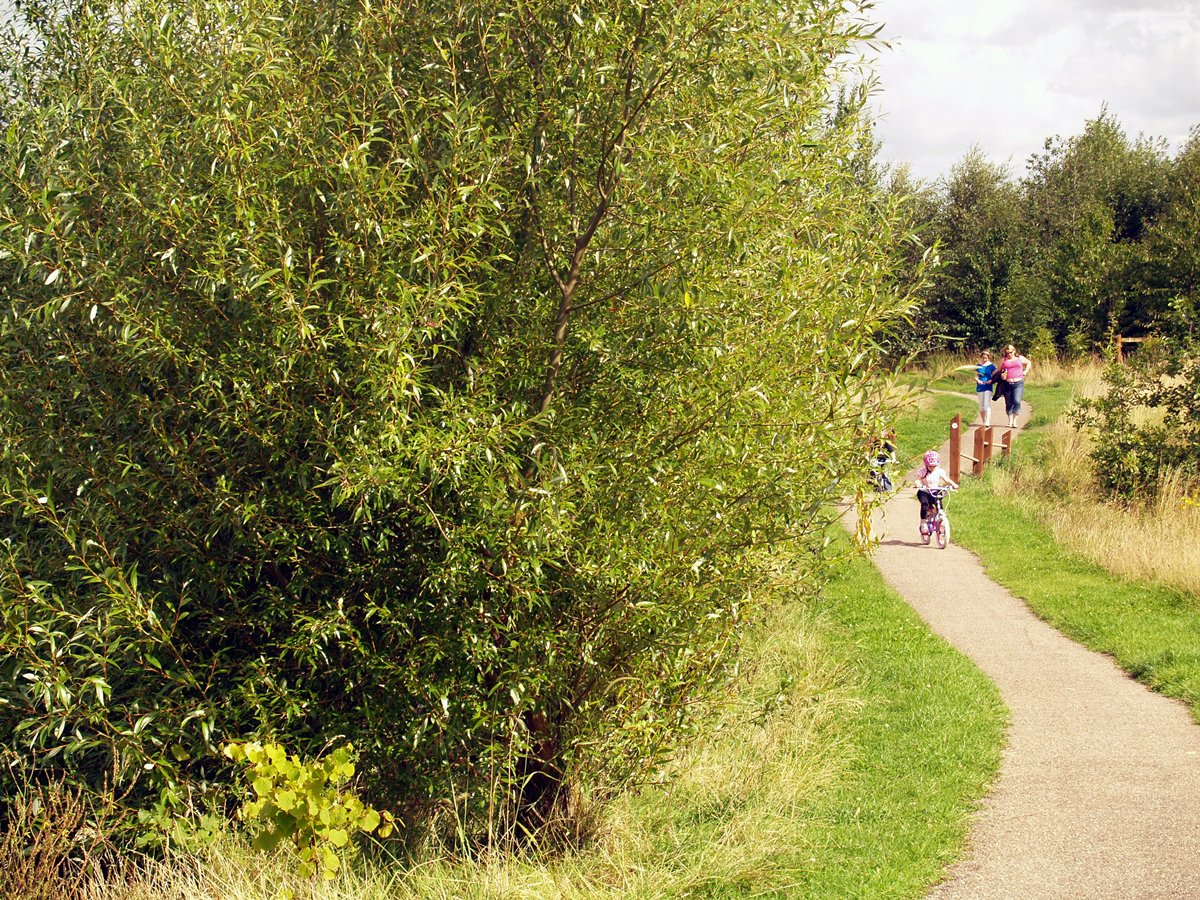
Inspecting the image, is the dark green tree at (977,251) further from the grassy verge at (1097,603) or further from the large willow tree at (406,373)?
the large willow tree at (406,373)

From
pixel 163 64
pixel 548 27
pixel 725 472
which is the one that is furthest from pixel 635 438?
pixel 163 64

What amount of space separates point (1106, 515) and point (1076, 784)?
25.5 ft

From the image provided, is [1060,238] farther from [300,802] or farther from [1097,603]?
[300,802]

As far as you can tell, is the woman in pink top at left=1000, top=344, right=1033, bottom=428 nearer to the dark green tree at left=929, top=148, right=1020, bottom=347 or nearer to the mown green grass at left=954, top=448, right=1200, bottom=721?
the mown green grass at left=954, top=448, right=1200, bottom=721

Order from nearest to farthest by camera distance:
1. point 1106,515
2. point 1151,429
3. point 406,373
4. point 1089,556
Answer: point 406,373
point 1089,556
point 1106,515
point 1151,429

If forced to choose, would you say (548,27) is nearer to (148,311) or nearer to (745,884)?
(148,311)

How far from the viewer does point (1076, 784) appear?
708cm

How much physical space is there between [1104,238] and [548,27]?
100ft

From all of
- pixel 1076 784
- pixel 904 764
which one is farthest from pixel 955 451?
pixel 1076 784

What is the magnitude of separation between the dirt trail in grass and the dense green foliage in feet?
54.9

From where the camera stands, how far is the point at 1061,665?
9719mm

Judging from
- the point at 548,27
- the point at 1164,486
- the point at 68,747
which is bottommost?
→ the point at 68,747

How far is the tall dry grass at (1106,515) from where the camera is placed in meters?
11.7

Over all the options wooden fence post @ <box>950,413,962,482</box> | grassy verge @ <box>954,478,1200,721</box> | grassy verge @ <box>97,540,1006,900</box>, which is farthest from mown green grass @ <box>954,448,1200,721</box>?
wooden fence post @ <box>950,413,962,482</box>
